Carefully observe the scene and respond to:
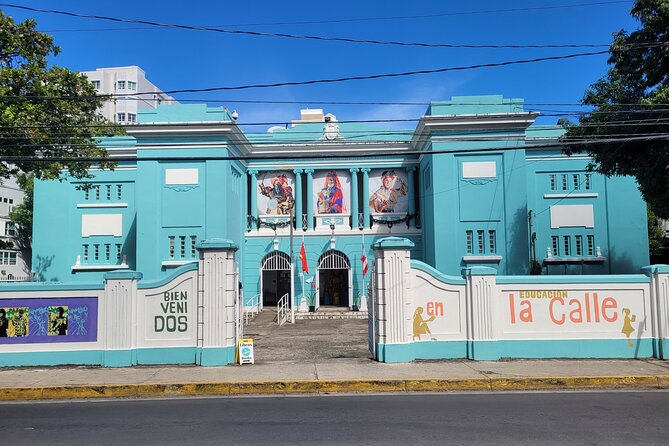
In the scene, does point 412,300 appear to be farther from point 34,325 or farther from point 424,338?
point 34,325

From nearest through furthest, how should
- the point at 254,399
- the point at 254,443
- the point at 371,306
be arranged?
the point at 254,443
the point at 254,399
the point at 371,306

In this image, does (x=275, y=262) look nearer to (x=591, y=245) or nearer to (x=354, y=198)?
(x=354, y=198)

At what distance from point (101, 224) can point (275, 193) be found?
10108 millimetres

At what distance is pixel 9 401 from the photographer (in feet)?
31.6

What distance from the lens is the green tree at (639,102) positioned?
1731 cm

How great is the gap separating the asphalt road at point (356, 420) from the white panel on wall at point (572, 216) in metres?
22.1

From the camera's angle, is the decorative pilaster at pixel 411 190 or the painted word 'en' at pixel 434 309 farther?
the decorative pilaster at pixel 411 190

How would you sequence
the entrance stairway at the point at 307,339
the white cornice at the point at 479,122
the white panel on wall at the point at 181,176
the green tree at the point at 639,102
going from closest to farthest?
the entrance stairway at the point at 307,339
the green tree at the point at 639,102
the white cornice at the point at 479,122
the white panel on wall at the point at 181,176

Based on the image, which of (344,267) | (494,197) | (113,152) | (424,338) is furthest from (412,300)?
(113,152)

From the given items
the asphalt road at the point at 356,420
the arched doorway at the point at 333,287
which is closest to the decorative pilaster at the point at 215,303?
the asphalt road at the point at 356,420

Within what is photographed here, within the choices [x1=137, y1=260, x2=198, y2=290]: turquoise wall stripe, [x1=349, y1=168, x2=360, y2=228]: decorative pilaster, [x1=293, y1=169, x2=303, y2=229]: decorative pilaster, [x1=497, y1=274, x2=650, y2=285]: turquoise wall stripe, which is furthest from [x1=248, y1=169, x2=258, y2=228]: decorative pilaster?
[x1=497, y1=274, x2=650, y2=285]: turquoise wall stripe

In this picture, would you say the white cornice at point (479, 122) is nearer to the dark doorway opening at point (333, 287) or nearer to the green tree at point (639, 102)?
the green tree at point (639, 102)

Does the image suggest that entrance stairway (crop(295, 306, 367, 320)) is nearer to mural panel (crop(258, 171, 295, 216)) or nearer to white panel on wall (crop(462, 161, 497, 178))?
mural panel (crop(258, 171, 295, 216))

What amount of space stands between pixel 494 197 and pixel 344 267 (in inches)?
365
